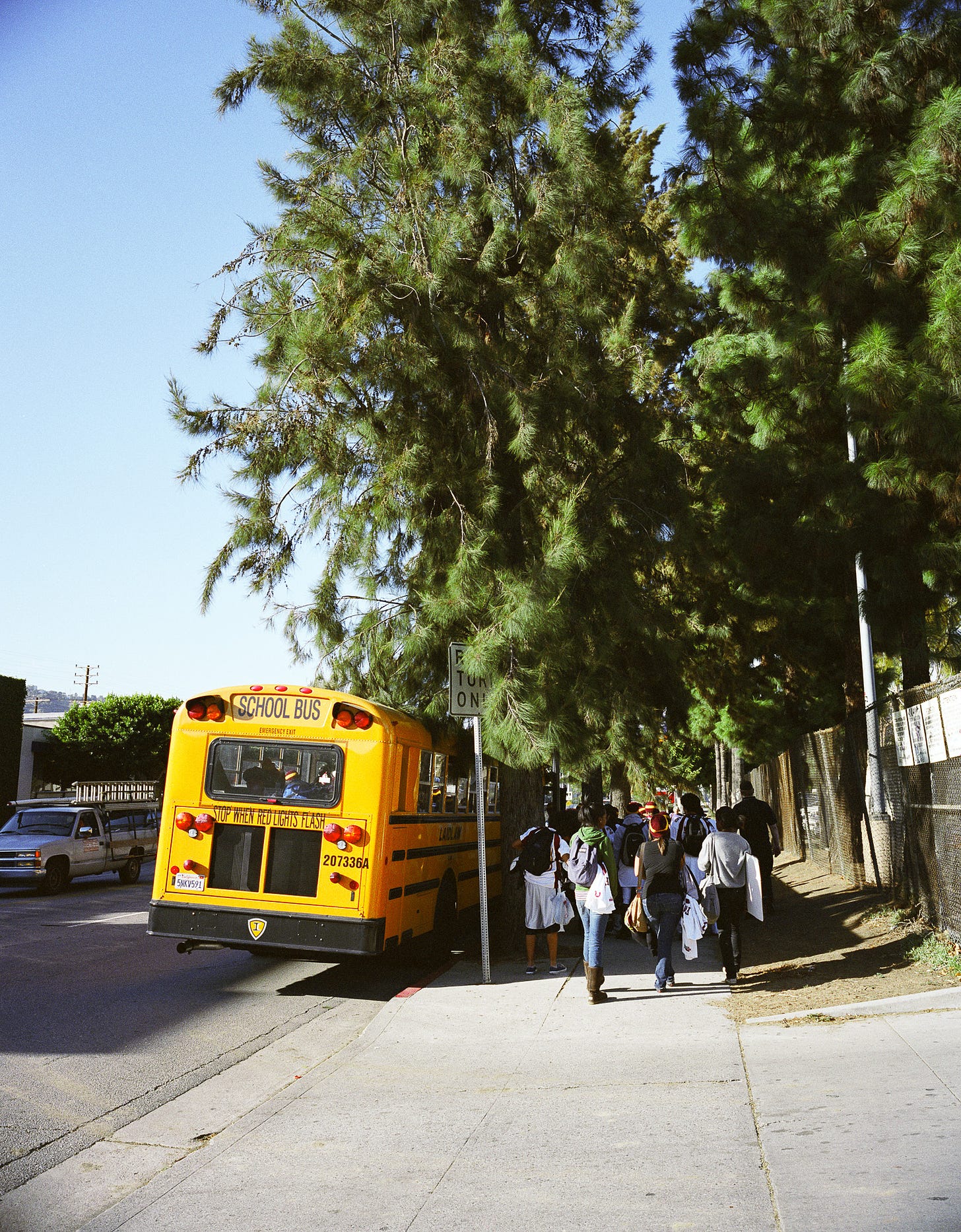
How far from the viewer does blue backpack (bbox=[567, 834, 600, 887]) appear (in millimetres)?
10227

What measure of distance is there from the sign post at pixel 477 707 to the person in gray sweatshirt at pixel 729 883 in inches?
87.0

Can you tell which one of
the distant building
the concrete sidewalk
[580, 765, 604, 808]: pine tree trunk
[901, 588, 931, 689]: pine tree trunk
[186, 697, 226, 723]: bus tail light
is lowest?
the concrete sidewalk

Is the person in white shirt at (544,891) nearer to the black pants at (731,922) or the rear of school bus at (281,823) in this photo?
the rear of school bus at (281,823)

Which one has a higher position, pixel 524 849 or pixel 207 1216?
pixel 524 849

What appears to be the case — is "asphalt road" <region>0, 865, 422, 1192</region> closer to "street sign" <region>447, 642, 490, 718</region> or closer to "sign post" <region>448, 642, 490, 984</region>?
"sign post" <region>448, 642, 490, 984</region>

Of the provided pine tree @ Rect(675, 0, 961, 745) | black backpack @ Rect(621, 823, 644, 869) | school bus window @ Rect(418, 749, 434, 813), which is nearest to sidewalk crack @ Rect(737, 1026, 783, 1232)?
school bus window @ Rect(418, 749, 434, 813)

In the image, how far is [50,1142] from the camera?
6.14m

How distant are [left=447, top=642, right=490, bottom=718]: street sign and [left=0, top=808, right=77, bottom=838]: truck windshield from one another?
46.8ft

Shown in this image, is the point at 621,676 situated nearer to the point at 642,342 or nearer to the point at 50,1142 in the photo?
the point at 642,342

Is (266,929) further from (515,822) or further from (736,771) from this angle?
(736,771)

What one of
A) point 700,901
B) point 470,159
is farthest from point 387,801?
point 470,159

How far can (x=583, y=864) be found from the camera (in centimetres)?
1025

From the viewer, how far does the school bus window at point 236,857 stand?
35.1 ft

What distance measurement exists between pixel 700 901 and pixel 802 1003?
173 centimetres
